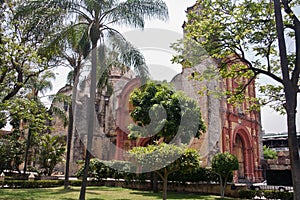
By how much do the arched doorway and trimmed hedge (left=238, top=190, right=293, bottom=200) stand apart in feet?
29.8

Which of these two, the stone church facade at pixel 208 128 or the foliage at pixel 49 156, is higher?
the stone church facade at pixel 208 128

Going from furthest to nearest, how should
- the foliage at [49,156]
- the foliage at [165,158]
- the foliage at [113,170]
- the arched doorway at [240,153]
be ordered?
1. the arched doorway at [240,153]
2. the foliage at [49,156]
3. the foliage at [113,170]
4. the foliage at [165,158]

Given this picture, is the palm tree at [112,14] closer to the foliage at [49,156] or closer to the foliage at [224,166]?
the foliage at [224,166]

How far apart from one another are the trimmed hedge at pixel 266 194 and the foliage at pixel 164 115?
443 cm

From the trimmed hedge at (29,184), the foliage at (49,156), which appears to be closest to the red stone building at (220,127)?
the foliage at (49,156)

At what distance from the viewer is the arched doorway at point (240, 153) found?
934 inches

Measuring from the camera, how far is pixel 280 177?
17453 mm

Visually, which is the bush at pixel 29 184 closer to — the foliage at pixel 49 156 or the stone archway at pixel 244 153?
the foliage at pixel 49 156

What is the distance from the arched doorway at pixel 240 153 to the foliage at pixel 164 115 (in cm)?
800

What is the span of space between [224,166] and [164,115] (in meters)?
4.53

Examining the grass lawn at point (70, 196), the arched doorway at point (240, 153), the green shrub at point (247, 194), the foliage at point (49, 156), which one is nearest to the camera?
the grass lawn at point (70, 196)

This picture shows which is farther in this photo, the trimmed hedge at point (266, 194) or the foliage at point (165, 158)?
the trimmed hedge at point (266, 194)

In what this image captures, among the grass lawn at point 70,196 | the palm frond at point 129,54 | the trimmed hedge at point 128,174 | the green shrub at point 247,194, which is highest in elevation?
the palm frond at point 129,54

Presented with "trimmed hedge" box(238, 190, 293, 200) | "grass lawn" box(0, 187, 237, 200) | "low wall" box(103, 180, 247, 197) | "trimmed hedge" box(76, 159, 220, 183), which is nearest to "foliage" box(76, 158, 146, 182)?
"trimmed hedge" box(76, 159, 220, 183)
